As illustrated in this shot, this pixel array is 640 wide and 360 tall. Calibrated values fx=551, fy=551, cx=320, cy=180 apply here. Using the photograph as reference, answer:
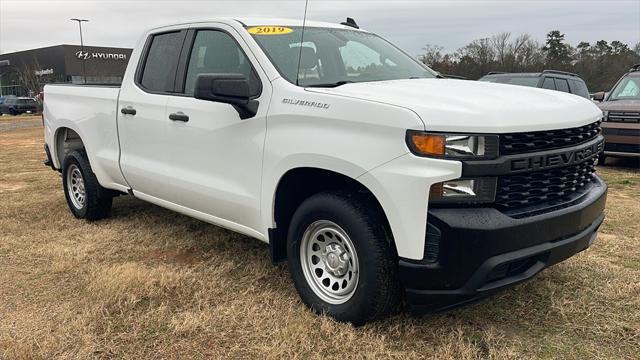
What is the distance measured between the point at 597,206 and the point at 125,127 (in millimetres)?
3788

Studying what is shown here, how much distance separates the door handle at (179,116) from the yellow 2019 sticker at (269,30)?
81 centimetres

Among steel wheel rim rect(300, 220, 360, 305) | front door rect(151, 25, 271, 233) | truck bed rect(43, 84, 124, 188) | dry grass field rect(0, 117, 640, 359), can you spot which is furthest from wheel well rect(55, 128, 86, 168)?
steel wheel rim rect(300, 220, 360, 305)

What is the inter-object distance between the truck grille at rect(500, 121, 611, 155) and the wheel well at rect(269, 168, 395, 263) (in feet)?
2.77

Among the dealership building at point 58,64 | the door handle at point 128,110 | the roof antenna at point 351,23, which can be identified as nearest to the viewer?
the door handle at point 128,110

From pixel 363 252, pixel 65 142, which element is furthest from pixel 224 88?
pixel 65 142

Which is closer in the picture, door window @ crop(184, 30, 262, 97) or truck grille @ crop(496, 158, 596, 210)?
truck grille @ crop(496, 158, 596, 210)

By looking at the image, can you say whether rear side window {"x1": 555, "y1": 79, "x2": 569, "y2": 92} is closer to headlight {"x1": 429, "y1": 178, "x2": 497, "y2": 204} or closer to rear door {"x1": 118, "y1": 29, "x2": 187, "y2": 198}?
rear door {"x1": 118, "y1": 29, "x2": 187, "y2": 198}

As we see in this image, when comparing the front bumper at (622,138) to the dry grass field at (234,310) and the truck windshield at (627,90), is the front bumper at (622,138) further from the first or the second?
the dry grass field at (234,310)

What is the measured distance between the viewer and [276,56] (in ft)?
12.2

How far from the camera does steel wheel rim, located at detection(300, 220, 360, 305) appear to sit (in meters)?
3.24

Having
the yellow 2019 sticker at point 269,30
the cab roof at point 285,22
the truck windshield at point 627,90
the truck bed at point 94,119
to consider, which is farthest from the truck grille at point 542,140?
the truck windshield at point 627,90

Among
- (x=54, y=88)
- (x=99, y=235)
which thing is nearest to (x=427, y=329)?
(x=99, y=235)

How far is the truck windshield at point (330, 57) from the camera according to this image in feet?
12.1

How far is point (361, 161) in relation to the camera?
2930 mm
